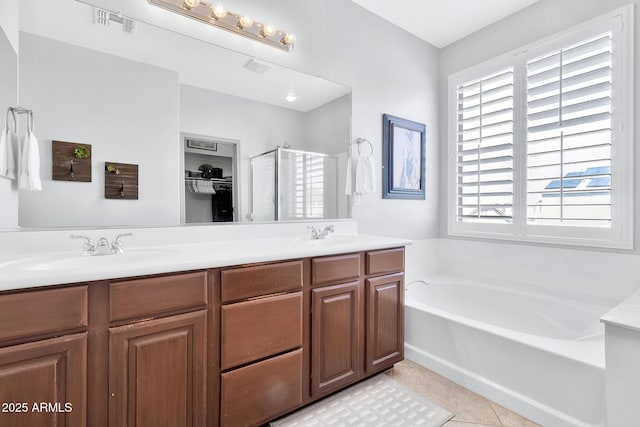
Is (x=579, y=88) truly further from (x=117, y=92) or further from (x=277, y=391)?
(x=117, y=92)

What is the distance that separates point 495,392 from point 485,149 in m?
1.91

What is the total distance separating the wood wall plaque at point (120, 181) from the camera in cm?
146

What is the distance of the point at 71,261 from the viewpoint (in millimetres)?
1238

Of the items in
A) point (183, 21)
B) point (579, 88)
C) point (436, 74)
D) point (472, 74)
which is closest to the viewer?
point (183, 21)

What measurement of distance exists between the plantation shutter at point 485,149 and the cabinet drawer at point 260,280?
6.57 ft

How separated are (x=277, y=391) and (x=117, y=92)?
166cm

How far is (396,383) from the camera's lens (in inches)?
74.7

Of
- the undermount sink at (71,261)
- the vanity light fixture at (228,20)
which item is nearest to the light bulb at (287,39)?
the vanity light fixture at (228,20)

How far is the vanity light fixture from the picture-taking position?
5.47 ft

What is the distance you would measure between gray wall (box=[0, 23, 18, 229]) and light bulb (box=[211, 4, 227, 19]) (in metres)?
0.95

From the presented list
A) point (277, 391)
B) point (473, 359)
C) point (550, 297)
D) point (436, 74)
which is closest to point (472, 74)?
point (436, 74)

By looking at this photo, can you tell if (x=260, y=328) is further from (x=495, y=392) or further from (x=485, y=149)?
(x=485, y=149)

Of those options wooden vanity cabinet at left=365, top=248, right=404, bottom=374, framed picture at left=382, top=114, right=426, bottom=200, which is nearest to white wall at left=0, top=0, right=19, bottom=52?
wooden vanity cabinet at left=365, top=248, right=404, bottom=374

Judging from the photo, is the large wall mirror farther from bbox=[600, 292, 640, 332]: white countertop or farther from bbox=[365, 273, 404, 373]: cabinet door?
bbox=[600, 292, 640, 332]: white countertop
